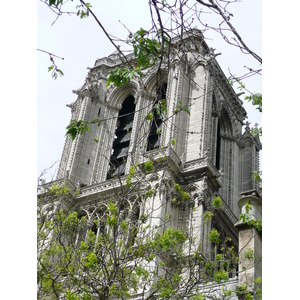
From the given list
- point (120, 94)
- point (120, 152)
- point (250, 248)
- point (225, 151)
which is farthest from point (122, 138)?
point (250, 248)

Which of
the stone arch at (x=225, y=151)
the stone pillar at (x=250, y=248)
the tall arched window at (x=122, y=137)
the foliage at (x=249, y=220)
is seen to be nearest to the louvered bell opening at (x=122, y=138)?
the tall arched window at (x=122, y=137)

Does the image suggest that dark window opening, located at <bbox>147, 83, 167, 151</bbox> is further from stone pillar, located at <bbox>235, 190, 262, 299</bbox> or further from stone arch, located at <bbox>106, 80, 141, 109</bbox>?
stone arch, located at <bbox>106, 80, 141, 109</bbox>

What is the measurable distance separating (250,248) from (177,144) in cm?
1983

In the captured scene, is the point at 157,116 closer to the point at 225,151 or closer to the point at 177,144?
the point at 177,144

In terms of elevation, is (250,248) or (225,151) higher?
(225,151)

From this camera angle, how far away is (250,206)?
12.3m

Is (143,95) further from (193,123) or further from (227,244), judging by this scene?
(227,244)

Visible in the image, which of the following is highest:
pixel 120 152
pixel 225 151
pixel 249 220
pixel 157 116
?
pixel 225 151

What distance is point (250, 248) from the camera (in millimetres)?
12078

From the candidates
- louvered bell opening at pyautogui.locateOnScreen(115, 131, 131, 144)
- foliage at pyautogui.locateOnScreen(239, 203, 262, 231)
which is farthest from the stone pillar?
louvered bell opening at pyautogui.locateOnScreen(115, 131, 131, 144)

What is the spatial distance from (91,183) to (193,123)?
256 inches

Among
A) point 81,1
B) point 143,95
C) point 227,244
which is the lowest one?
point 81,1

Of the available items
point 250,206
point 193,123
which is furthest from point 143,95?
point 250,206

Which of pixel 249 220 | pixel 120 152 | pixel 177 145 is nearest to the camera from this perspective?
pixel 249 220
